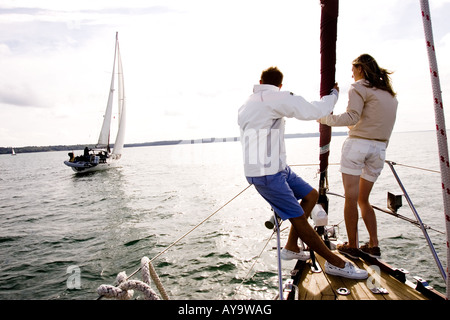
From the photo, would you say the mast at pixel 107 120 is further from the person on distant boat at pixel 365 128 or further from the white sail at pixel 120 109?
the person on distant boat at pixel 365 128

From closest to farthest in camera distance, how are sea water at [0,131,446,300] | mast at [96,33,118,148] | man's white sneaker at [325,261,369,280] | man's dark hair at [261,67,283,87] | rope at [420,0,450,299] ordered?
rope at [420,0,450,299]
man's dark hair at [261,67,283,87]
man's white sneaker at [325,261,369,280]
sea water at [0,131,446,300]
mast at [96,33,118,148]

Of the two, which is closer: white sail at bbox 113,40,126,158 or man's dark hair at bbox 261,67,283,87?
man's dark hair at bbox 261,67,283,87

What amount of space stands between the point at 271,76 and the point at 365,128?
1.13m

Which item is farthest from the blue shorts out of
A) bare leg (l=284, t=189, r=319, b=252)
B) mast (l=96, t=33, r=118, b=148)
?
mast (l=96, t=33, r=118, b=148)

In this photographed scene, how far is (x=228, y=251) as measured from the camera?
20.8 feet

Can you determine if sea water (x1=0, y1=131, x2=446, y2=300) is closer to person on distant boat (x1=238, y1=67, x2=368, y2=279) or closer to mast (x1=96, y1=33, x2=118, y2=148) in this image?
person on distant boat (x1=238, y1=67, x2=368, y2=279)

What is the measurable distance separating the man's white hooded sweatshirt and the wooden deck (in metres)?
1.14

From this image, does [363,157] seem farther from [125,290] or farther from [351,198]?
[125,290]

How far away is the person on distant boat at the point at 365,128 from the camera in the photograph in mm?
2533

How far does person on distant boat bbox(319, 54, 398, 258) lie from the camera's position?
8.31 feet

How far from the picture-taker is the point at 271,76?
7.38 feet

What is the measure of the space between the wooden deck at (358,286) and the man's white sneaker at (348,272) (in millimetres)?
45

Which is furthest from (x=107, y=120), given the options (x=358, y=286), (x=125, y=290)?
(x=358, y=286)

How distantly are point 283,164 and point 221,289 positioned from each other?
3358 mm
